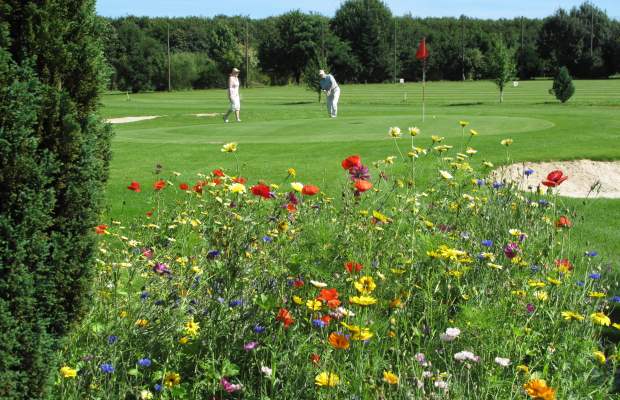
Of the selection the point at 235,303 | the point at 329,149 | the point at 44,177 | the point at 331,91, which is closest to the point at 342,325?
the point at 235,303

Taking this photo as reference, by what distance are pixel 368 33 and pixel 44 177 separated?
9694 cm

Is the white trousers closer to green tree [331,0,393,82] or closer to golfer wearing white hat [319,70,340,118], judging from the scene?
golfer wearing white hat [319,70,340,118]

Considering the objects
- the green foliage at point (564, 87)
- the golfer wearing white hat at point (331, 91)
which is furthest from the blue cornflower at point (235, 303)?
the green foliage at point (564, 87)

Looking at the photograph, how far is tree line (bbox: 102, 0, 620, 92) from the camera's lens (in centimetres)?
8112

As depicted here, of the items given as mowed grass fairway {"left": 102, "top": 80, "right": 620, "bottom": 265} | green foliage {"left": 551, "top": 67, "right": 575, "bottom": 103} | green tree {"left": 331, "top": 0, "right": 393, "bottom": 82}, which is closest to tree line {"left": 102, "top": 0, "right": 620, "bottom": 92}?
green tree {"left": 331, "top": 0, "right": 393, "bottom": 82}

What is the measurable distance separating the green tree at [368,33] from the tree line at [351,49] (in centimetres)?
14

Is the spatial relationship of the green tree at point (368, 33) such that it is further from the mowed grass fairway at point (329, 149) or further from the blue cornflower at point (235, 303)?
the blue cornflower at point (235, 303)

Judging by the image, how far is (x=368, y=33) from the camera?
318 ft

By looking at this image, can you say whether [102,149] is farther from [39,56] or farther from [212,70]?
[212,70]

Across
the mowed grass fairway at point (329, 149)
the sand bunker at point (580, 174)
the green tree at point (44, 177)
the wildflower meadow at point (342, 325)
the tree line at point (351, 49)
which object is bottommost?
the sand bunker at point (580, 174)

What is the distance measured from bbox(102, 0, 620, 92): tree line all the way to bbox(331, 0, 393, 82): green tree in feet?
0.45

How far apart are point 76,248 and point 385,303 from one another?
5.11 feet

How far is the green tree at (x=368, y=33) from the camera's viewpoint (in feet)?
308

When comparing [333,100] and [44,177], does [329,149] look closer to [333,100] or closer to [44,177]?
[44,177]
